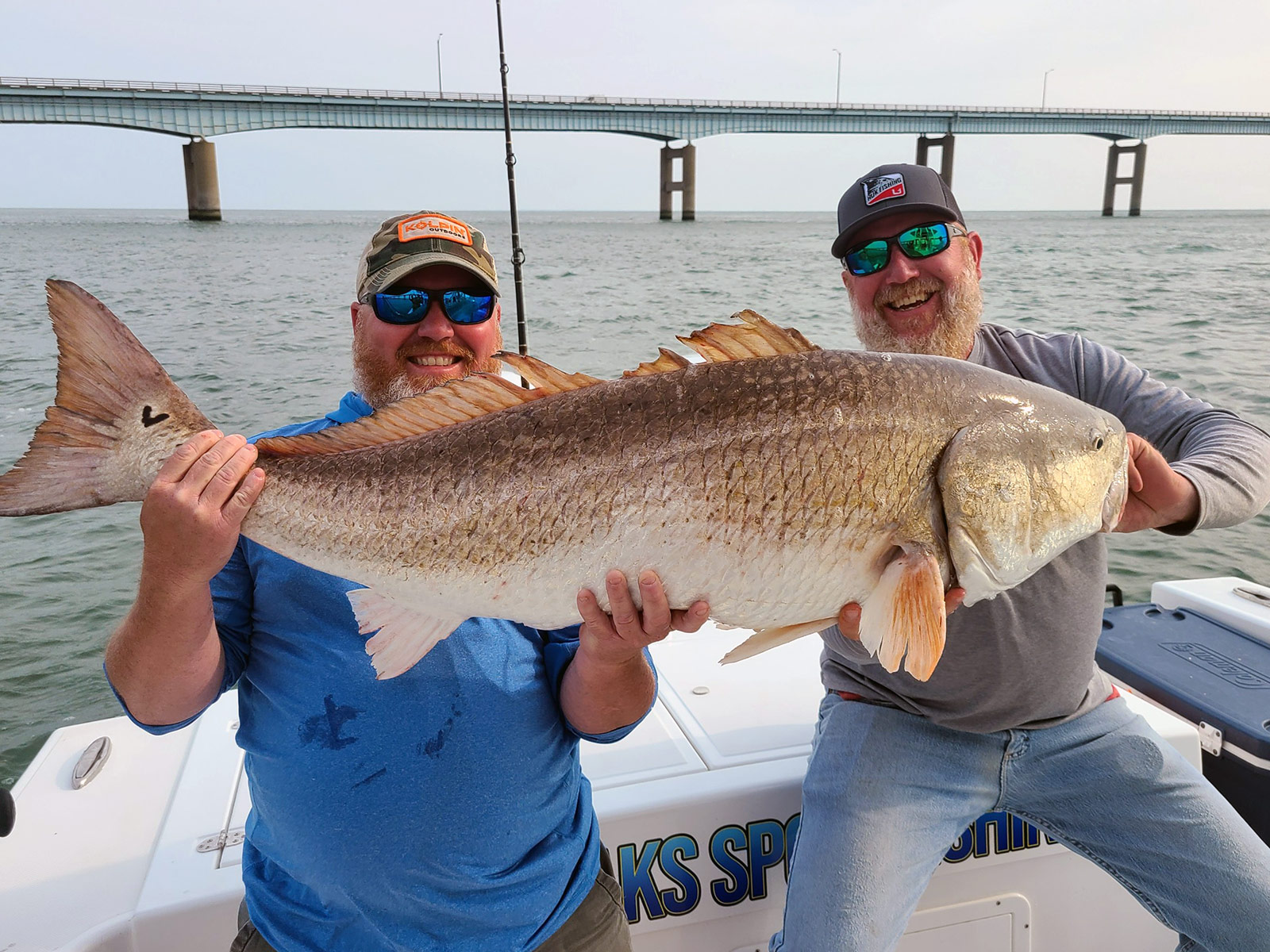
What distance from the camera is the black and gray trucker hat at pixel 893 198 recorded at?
10.9ft

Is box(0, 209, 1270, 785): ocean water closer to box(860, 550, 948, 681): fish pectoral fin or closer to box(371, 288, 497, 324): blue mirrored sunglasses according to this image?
box(371, 288, 497, 324): blue mirrored sunglasses

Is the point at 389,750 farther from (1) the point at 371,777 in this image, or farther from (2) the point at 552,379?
(2) the point at 552,379

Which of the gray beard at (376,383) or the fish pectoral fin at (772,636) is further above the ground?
the gray beard at (376,383)

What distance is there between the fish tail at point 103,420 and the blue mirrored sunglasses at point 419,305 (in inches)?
30.6

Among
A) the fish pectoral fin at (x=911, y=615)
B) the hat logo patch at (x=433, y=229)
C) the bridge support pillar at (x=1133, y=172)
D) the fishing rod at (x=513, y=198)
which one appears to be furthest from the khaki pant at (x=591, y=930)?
the bridge support pillar at (x=1133, y=172)

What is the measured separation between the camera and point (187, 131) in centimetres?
4688

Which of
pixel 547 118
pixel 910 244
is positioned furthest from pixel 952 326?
pixel 547 118

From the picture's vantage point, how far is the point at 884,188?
3.38 meters

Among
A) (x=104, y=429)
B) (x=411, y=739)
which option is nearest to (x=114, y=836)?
(x=411, y=739)

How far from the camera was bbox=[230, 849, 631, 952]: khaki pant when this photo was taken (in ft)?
6.93

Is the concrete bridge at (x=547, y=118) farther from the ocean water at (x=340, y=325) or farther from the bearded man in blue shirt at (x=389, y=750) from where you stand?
the bearded man in blue shirt at (x=389, y=750)

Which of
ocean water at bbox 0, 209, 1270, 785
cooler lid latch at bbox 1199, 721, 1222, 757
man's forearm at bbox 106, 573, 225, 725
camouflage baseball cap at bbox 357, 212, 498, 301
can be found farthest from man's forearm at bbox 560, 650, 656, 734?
ocean water at bbox 0, 209, 1270, 785

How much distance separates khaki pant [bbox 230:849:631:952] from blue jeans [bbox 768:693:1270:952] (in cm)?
60

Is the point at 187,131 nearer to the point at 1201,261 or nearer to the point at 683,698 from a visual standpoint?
the point at 1201,261
